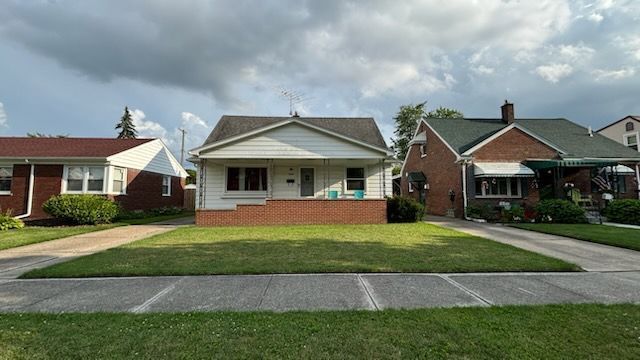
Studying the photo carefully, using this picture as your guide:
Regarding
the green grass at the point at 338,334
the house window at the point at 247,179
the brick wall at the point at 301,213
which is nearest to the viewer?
the green grass at the point at 338,334

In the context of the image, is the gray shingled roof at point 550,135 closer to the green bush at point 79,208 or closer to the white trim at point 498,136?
the white trim at point 498,136

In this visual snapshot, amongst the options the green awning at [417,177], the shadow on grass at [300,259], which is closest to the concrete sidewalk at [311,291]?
the shadow on grass at [300,259]

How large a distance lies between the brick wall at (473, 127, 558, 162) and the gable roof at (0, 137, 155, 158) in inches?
840

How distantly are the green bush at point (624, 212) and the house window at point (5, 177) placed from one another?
31482 millimetres

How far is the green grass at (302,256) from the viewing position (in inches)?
221

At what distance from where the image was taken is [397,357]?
2.58m

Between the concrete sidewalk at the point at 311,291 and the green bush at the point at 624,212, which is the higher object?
the green bush at the point at 624,212

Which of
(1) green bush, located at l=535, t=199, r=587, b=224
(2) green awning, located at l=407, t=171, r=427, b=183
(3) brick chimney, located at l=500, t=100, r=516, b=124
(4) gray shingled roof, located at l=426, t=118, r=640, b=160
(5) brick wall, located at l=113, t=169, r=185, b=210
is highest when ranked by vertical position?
(3) brick chimney, located at l=500, t=100, r=516, b=124

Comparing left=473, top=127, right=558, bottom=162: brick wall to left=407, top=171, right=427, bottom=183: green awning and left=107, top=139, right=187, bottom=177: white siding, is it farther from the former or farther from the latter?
left=107, top=139, right=187, bottom=177: white siding

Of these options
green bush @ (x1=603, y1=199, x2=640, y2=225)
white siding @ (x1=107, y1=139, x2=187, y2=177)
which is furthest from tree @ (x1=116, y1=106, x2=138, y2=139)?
green bush @ (x1=603, y1=199, x2=640, y2=225)

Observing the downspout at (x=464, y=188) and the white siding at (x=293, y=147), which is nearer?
the white siding at (x=293, y=147)

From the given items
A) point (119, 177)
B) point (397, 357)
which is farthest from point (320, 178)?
point (397, 357)

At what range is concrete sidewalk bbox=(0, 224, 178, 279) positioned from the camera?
6.13 metres

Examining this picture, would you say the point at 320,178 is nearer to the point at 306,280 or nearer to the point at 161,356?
the point at 306,280
